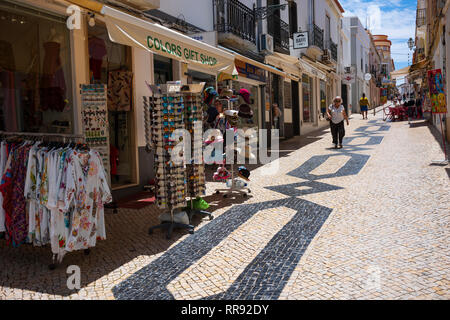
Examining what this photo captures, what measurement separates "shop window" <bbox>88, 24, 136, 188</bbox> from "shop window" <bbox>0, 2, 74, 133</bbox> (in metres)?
0.66

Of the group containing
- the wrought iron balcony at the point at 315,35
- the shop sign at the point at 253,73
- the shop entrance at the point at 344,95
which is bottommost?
the shop sign at the point at 253,73

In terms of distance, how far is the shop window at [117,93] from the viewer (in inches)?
271

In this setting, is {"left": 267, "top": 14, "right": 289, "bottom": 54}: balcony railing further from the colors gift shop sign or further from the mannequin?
the mannequin

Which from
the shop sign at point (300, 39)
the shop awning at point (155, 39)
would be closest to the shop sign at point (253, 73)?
the shop sign at point (300, 39)

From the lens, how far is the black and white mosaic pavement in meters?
3.11

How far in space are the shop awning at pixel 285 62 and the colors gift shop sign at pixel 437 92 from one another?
4705mm

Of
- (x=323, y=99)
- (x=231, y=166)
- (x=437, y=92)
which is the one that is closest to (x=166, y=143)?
(x=231, y=166)

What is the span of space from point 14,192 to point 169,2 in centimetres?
622

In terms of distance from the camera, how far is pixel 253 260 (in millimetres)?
3721

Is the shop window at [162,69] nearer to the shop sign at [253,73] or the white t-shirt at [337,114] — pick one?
the shop sign at [253,73]

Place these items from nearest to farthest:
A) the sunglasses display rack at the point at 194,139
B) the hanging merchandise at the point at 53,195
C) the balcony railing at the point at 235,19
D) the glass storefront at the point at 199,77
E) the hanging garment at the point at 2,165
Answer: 1. the hanging merchandise at the point at 53,195
2. the hanging garment at the point at 2,165
3. the sunglasses display rack at the point at 194,139
4. the glass storefront at the point at 199,77
5. the balcony railing at the point at 235,19

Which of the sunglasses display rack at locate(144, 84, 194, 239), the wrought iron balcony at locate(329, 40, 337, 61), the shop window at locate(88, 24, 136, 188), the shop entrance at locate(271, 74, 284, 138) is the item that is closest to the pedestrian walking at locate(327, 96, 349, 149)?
the shop entrance at locate(271, 74, 284, 138)
